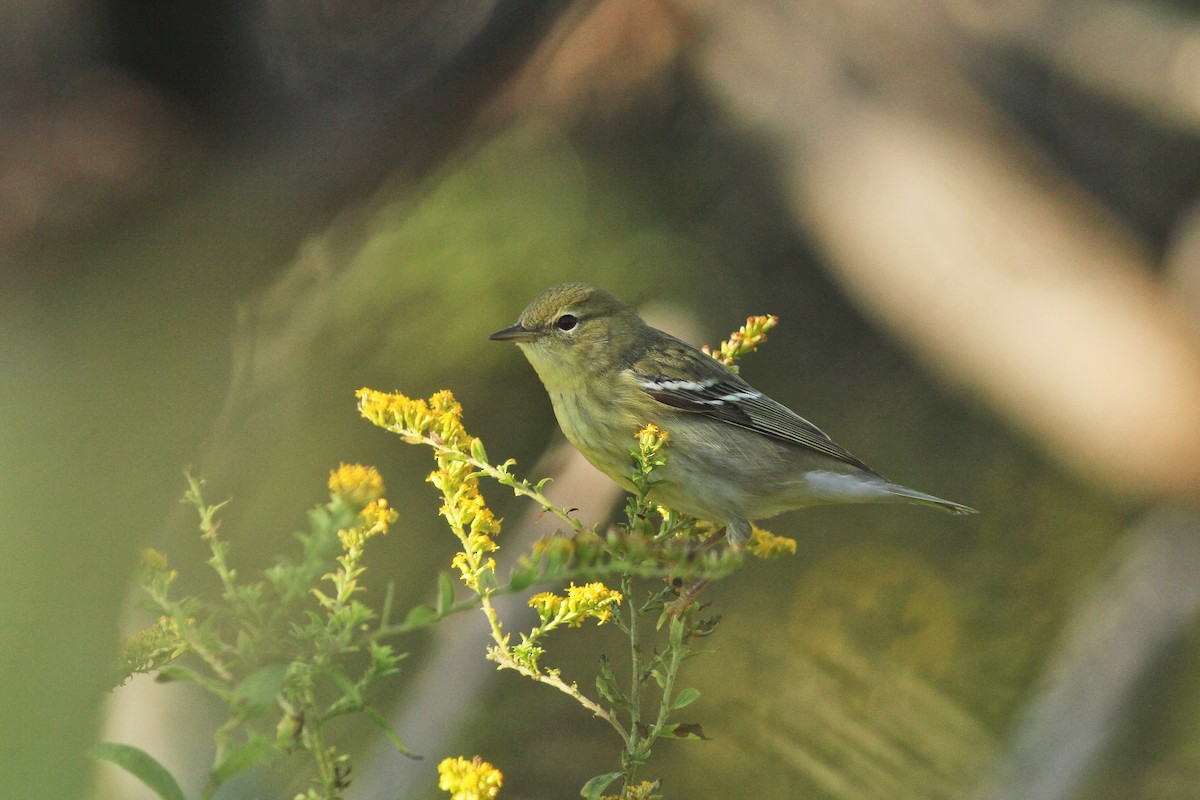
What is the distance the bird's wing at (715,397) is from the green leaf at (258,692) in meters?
0.72

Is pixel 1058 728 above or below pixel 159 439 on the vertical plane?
above

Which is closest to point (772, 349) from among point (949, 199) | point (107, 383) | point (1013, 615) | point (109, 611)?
point (949, 199)

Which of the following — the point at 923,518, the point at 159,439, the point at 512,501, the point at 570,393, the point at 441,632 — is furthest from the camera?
the point at 923,518

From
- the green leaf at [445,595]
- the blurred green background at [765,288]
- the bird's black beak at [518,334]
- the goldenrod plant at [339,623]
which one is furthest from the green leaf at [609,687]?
the blurred green background at [765,288]

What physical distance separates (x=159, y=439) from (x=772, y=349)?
4.17 ft

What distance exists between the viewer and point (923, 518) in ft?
5.74

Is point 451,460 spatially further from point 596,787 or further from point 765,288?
point 765,288

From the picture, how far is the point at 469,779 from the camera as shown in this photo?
32 centimetres

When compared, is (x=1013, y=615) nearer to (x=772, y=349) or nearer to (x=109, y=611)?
(x=772, y=349)

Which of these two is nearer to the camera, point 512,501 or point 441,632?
point 441,632

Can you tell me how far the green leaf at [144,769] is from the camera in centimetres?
25

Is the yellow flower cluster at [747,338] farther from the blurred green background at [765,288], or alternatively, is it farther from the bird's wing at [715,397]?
the blurred green background at [765,288]

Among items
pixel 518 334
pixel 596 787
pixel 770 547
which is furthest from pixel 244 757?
pixel 518 334

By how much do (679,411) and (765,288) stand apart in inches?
34.4
